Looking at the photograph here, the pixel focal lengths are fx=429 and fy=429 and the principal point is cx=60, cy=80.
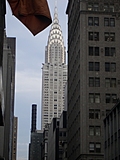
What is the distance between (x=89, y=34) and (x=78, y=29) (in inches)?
177

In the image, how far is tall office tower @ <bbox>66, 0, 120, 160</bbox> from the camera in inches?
3487

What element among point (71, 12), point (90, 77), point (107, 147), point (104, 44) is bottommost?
point (107, 147)

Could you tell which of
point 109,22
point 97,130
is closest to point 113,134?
point 97,130

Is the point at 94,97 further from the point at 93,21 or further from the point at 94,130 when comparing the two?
the point at 93,21

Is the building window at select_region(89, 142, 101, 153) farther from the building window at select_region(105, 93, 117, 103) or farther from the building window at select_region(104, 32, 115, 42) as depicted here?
the building window at select_region(104, 32, 115, 42)

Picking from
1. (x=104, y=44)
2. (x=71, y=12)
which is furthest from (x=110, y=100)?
(x=71, y=12)

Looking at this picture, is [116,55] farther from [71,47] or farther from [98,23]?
[71,47]

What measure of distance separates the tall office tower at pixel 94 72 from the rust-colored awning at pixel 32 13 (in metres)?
66.3

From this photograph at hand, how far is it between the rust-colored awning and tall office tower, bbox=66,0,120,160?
6632 cm

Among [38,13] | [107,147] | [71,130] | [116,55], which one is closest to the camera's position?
[38,13]

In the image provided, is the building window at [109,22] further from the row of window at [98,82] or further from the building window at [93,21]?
the row of window at [98,82]

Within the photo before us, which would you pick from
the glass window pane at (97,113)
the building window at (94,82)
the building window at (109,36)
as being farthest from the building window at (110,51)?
the glass window pane at (97,113)

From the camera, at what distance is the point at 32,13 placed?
2344 centimetres

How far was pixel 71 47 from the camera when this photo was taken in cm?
11244
